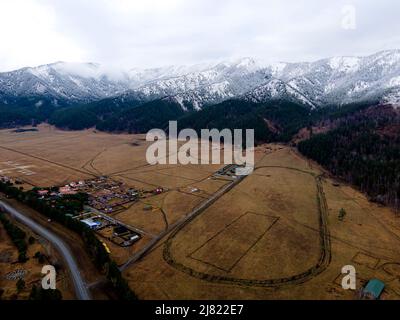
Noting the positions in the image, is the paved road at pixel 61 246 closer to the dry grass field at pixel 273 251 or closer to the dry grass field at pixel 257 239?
the dry grass field at pixel 257 239

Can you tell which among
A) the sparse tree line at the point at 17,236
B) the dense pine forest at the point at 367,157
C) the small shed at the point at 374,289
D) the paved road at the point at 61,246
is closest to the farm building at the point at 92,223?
the paved road at the point at 61,246

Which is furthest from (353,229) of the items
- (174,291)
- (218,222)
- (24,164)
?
(24,164)

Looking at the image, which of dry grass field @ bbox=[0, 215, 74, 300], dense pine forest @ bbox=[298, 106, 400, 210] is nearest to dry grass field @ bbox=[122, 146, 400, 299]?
dense pine forest @ bbox=[298, 106, 400, 210]

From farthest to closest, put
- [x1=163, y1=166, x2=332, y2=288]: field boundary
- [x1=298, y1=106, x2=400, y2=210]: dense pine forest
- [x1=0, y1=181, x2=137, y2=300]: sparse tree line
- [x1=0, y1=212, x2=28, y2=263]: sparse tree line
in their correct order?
1. [x1=298, y1=106, x2=400, y2=210]: dense pine forest
2. [x1=0, y1=212, x2=28, y2=263]: sparse tree line
3. [x1=163, y1=166, x2=332, y2=288]: field boundary
4. [x1=0, y1=181, x2=137, y2=300]: sparse tree line

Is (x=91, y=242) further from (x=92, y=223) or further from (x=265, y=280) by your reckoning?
(x=265, y=280)

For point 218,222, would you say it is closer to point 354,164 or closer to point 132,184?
point 132,184

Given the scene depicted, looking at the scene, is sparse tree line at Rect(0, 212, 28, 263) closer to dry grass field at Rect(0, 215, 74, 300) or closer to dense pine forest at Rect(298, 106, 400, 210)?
dry grass field at Rect(0, 215, 74, 300)

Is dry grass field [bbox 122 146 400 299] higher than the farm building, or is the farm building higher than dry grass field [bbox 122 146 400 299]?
the farm building
